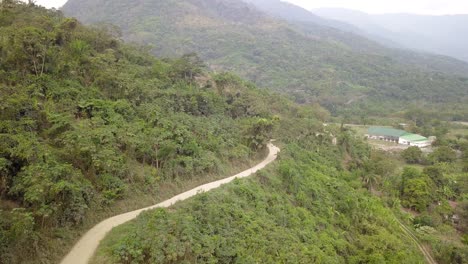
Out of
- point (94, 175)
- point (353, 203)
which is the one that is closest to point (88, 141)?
point (94, 175)

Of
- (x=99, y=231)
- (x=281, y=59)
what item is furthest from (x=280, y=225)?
(x=281, y=59)

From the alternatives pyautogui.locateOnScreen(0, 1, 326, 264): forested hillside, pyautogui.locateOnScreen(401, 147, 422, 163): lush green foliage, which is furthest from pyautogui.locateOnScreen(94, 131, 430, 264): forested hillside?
pyautogui.locateOnScreen(401, 147, 422, 163): lush green foliage

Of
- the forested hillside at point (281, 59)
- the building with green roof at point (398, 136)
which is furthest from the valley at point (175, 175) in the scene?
the forested hillside at point (281, 59)

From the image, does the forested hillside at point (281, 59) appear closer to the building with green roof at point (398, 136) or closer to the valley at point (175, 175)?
the building with green roof at point (398, 136)

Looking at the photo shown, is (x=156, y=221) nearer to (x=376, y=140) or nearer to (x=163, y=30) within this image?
(x=376, y=140)

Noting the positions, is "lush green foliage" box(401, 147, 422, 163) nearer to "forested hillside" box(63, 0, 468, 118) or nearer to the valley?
the valley

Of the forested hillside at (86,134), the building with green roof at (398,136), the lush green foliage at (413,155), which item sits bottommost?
the building with green roof at (398,136)
